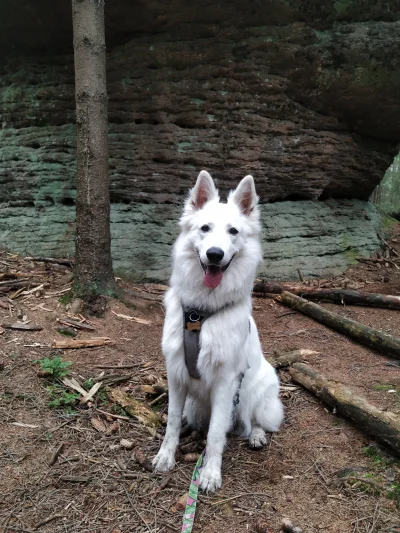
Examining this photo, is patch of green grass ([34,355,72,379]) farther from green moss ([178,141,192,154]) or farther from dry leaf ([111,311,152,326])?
green moss ([178,141,192,154])

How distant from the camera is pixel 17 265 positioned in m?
6.94

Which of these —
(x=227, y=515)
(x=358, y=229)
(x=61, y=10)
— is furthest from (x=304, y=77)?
(x=227, y=515)

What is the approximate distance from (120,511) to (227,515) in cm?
70

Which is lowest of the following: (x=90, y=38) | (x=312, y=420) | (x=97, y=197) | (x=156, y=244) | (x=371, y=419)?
(x=312, y=420)

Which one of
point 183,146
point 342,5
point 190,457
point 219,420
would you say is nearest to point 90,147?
point 183,146

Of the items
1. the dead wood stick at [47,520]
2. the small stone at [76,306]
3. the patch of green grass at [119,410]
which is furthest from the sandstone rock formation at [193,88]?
the dead wood stick at [47,520]

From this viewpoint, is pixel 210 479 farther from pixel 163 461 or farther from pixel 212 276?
pixel 212 276

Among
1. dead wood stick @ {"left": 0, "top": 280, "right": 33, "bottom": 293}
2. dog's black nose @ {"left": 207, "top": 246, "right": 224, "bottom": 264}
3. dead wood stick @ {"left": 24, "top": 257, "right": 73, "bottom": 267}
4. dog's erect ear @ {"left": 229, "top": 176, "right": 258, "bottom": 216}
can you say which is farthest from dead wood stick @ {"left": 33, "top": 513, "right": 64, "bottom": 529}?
dead wood stick @ {"left": 24, "top": 257, "right": 73, "bottom": 267}

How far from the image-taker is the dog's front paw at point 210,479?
283cm

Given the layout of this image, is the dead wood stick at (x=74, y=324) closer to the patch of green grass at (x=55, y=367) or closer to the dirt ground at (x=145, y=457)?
the dirt ground at (x=145, y=457)

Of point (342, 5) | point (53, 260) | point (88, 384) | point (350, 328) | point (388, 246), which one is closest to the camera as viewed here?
point (88, 384)

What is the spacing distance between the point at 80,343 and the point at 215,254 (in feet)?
8.24

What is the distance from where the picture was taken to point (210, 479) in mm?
2861

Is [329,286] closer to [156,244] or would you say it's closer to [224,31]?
[156,244]
